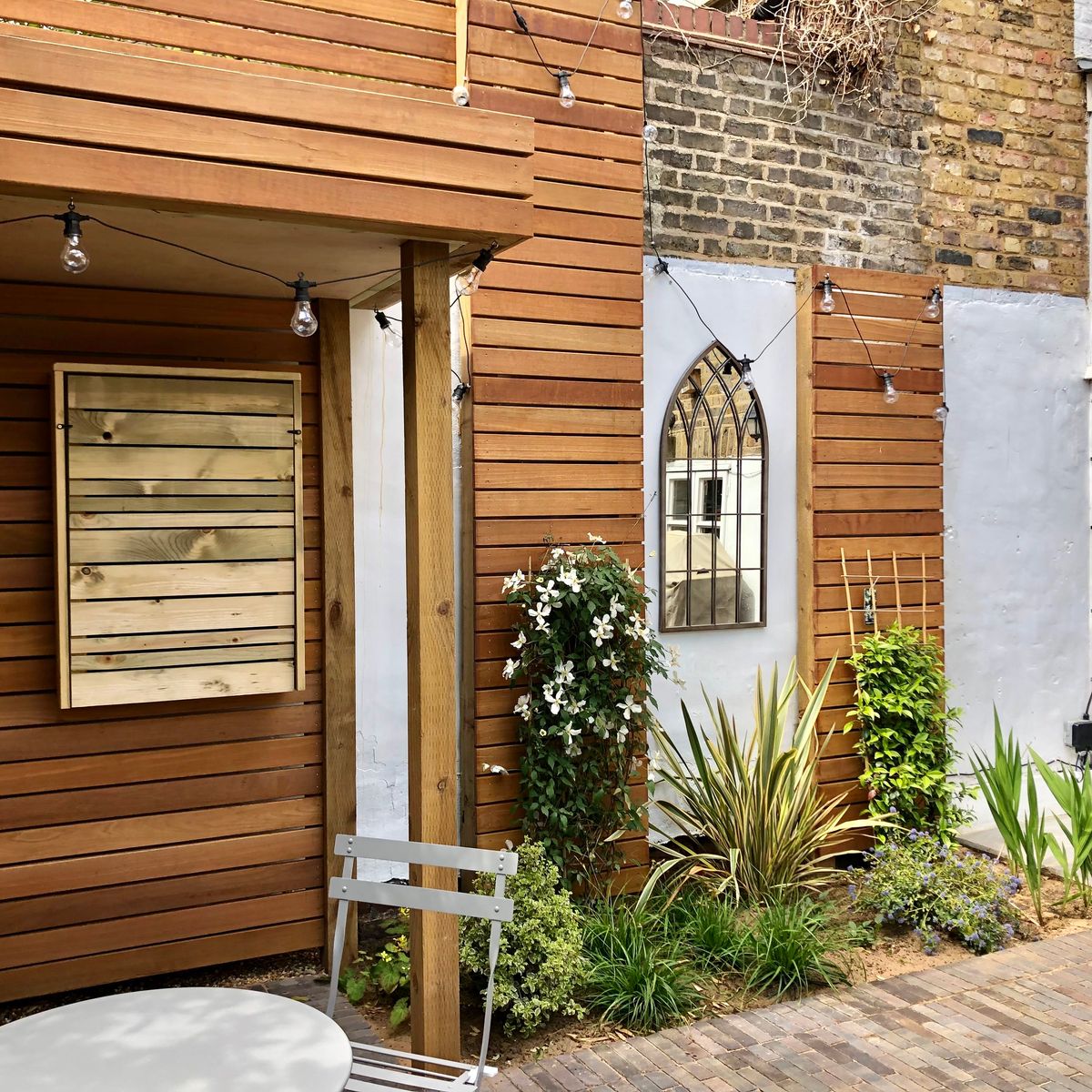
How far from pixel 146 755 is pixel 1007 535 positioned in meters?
5.16

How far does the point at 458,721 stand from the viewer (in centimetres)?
505

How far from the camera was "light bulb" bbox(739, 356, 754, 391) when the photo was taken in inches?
228

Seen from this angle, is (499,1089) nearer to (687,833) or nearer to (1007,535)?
(687,833)

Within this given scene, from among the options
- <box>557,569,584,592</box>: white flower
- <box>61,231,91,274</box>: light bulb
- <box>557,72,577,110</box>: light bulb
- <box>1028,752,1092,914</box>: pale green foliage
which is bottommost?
<box>1028,752,1092,914</box>: pale green foliage

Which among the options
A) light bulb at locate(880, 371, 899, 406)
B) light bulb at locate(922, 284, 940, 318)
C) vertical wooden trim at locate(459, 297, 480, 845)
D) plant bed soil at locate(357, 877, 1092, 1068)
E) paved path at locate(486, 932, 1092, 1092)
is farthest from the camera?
light bulb at locate(922, 284, 940, 318)

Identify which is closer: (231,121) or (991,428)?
(231,121)

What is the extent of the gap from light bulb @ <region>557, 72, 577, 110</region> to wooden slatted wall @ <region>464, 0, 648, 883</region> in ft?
0.12

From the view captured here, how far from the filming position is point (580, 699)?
468 centimetres

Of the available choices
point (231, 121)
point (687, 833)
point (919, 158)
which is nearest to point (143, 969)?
point (687, 833)

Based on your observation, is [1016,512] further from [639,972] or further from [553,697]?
[639,972]

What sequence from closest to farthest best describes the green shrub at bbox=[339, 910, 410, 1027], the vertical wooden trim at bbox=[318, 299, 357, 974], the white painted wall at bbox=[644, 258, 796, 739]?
the green shrub at bbox=[339, 910, 410, 1027] → the vertical wooden trim at bbox=[318, 299, 357, 974] → the white painted wall at bbox=[644, 258, 796, 739]

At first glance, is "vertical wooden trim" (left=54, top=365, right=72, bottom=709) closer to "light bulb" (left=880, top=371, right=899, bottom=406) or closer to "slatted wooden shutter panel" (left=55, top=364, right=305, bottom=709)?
"slatted wooden shutter panel" (left=55, top=364, right=305, bottom=709)

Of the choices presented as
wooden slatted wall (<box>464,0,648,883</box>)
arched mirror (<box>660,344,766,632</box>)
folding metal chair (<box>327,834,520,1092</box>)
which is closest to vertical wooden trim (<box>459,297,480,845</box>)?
wooden slatted wall (<box>464,0,648,883</box>)

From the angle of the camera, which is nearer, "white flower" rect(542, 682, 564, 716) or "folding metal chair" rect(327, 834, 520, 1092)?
"folding metal chair" rect(327, 834, 520, 1092)
